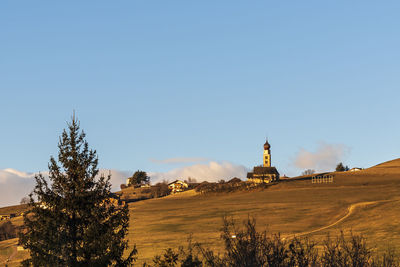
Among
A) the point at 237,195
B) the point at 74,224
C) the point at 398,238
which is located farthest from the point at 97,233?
the point at 237,195

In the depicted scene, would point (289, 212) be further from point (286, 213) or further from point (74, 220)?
point (74, 220)

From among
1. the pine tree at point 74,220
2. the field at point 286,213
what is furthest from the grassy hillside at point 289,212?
the pine tree at point 74,220

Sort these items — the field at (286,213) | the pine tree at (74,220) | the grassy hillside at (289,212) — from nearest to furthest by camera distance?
1. the pine tree at (74,220)
2. the field at (286,213)
3. the grassy hillside at (289,212)

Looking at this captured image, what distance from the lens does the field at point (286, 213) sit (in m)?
85.0

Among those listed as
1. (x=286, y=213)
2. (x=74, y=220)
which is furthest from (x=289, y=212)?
(x=74, y=220)

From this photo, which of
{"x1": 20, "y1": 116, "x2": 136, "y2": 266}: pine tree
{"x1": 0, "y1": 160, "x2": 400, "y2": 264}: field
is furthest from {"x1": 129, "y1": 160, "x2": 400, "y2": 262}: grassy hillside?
{"x1": 20, "y1": 116, "x2": 136, "y2": 266}: pine tree

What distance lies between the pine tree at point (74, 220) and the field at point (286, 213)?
81.3 ft

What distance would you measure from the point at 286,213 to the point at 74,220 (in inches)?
2877

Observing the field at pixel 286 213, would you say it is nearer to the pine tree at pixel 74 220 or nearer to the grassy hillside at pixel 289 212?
the grassy hillside at pixel 289 212

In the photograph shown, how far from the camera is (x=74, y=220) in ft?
137

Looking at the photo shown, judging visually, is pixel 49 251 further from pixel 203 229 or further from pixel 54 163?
pixel 203 229

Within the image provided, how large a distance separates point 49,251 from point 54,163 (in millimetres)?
6895

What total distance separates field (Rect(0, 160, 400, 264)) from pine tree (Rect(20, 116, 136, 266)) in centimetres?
2478

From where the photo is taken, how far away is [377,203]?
348 ft
